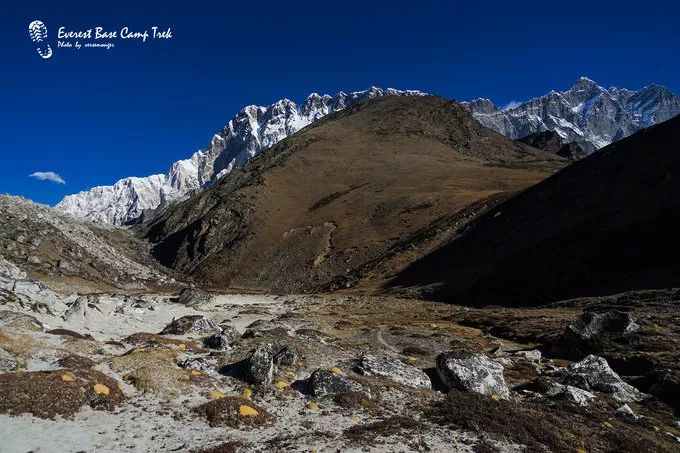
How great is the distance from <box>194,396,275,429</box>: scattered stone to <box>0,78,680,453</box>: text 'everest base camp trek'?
10cm

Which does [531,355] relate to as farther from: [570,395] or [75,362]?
[75,362]

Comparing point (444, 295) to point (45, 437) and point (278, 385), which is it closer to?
point (278, 385)

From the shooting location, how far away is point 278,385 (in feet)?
72.0

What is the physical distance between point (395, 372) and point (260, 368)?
23.6 ft

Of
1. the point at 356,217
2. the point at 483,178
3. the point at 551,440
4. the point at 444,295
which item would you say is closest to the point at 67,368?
the point at 551,440

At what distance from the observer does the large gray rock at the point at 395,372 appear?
23875 mm

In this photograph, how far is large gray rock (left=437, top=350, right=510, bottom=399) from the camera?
22.9 metres

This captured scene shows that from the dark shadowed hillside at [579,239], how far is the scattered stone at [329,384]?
43.4 meters

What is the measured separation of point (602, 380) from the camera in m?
25.0

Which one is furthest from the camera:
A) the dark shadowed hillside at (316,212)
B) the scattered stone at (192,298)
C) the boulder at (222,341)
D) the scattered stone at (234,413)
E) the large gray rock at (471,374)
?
the dark shadowed hillside at (316,212)

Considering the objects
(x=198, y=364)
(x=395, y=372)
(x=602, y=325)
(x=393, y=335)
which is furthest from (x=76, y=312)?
(x=602, y=325)

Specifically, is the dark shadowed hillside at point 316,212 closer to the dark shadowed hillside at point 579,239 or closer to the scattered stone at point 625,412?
the dark shadowed hillside at point 579,239

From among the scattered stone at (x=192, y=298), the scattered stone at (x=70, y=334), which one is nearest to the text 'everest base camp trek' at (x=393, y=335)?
the scattered stone at (x=192, y=298)

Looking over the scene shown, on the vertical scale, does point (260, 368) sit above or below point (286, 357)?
above
